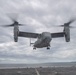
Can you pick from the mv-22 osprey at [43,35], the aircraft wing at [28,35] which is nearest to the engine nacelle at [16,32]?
the mv-22 osprey at [43,35]

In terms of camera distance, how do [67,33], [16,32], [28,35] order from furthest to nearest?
[28,35] < [67,33] < [16,32]

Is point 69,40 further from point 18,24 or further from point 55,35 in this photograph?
point 18,24

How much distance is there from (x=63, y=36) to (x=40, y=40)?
26.2 ft

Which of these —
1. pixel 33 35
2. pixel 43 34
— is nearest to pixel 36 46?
pixel 33 35

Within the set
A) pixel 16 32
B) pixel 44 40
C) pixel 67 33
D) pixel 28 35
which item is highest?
pixel 16 32

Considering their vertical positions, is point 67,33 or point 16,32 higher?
point 16,32

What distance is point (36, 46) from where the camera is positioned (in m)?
58.1

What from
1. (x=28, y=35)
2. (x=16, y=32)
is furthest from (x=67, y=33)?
(x=16, y=32)

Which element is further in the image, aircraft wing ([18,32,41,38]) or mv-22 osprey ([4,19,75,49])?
aircraft wing ([18,32,41,38])

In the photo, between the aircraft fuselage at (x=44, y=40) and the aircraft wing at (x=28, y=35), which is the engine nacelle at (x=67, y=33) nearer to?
the aircraft fuselage at (x=44, y=40)

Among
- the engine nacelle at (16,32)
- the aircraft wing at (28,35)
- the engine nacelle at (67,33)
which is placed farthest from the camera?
the aircraft wing at (28,35)

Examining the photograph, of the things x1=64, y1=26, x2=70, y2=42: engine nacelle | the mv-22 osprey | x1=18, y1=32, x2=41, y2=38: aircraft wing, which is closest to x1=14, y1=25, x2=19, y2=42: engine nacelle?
the mv-22 osprey

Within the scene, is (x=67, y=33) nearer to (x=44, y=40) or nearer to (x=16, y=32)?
(x=44, y=40)

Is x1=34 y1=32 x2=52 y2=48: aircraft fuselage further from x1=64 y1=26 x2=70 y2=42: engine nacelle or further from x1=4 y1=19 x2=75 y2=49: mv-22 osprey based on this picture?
x1=64 y1=26 x2=70 y2=42: engine nacelle
